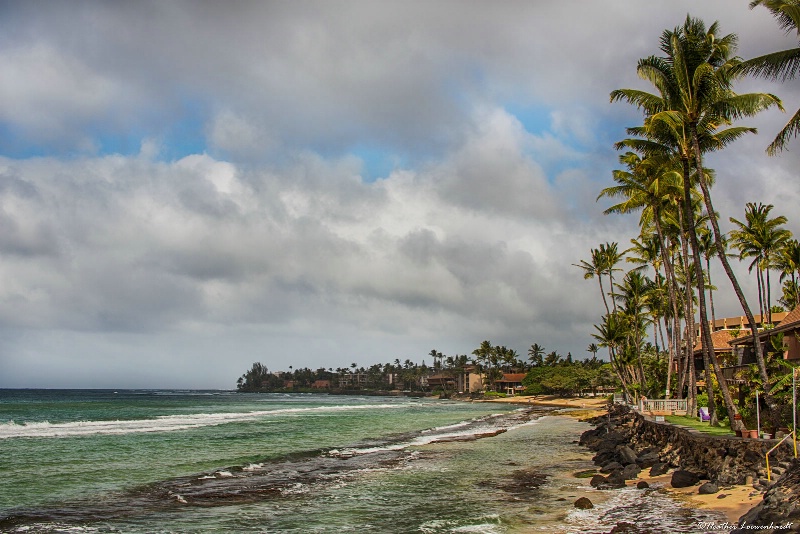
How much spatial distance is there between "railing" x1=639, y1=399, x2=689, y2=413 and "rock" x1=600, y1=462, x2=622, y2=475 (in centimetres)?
1211

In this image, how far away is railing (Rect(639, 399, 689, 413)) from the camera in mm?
32375

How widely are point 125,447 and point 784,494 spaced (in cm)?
3114

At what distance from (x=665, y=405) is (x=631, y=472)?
48.4 ft

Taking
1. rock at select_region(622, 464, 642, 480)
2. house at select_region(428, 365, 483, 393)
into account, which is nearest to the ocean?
rock at select_region(622, 464, 642, 480)

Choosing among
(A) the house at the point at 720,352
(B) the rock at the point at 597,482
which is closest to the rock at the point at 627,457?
(B) the rock at the point at 597,482

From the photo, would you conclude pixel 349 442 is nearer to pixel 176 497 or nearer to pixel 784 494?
pixel 176 497

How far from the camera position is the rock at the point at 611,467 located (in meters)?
20.8

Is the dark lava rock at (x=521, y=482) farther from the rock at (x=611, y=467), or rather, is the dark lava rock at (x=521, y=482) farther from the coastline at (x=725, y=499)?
the coastline at (x=725, y=499)

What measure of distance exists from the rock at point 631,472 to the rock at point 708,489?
4.07 m

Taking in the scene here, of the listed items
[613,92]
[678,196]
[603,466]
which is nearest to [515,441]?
[603,466]

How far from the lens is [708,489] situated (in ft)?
49.5

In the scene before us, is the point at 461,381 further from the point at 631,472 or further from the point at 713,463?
the point at 713,463

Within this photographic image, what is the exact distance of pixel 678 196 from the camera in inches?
1286

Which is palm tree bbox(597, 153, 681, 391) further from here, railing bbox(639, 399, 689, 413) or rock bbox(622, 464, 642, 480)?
rock bbox(622, 464, 642, 480)
